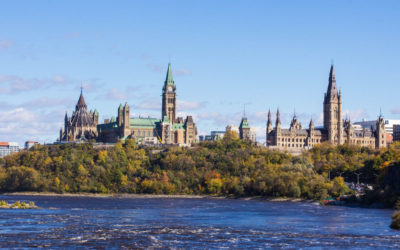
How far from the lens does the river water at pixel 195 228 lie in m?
75.7

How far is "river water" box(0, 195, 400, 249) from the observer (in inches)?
2980

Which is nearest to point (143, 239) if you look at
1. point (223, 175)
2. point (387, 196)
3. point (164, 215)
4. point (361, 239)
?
point (361, 239)

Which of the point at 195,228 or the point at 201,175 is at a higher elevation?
the point at 201,175

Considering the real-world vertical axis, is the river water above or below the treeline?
below

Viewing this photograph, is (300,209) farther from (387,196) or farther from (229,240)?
(229,240)

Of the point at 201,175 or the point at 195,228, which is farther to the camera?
the point at 201,175

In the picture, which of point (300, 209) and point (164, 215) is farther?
point (300, 209)

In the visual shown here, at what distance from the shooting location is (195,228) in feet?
294

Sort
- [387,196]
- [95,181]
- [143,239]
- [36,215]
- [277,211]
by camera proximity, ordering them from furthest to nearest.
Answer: [95,181]
[387,196]
[277,211]
[36,215]
[143,239]

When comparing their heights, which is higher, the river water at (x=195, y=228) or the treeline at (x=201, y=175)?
the treeline at (x=201, y=175)

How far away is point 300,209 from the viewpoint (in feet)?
416

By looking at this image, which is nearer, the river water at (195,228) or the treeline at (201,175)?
the river water at (195,228)

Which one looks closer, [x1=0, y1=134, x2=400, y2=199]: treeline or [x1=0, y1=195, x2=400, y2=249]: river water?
[x1=0, y1=195, x2=400, y2=249]: river water

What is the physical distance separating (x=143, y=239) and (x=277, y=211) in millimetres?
47179
